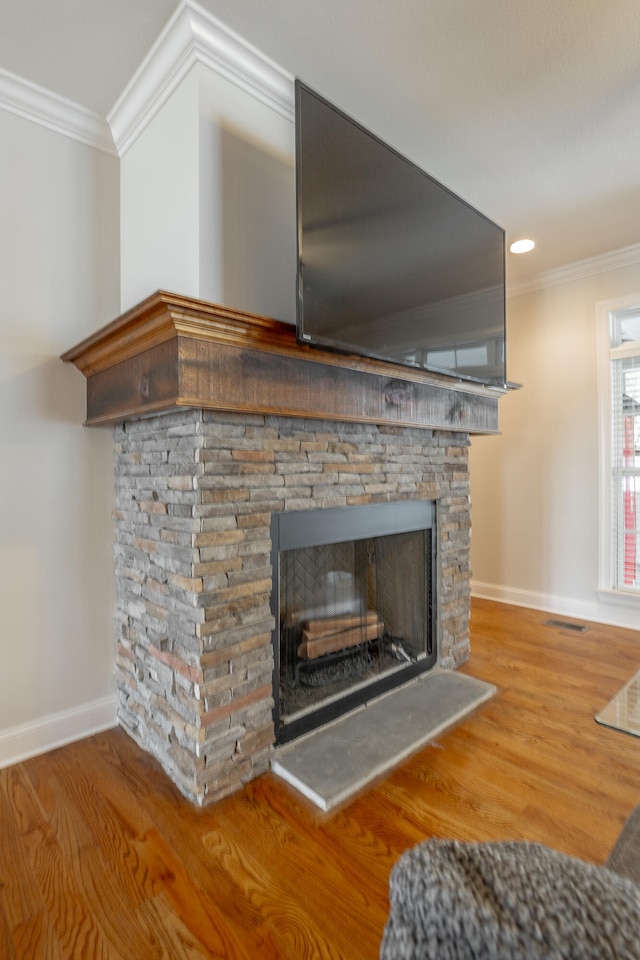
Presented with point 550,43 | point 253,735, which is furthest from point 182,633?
point 550,43

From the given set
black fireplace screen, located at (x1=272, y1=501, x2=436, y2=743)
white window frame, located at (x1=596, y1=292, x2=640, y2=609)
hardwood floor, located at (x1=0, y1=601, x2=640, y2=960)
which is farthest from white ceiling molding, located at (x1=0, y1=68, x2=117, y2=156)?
white window frame, located at (x1=596, y1=292, x2=640, y2=609)

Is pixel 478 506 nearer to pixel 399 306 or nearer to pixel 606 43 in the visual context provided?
pixel 399 306

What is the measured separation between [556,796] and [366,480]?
1301mm

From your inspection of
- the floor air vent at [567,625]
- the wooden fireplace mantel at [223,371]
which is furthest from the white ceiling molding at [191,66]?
the floor air vent at [567,625]

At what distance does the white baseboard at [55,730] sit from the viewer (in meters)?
1.84

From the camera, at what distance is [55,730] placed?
6.36ft

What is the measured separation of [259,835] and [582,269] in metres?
3.79

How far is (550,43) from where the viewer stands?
1668 millimetres

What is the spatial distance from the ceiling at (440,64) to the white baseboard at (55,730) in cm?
243

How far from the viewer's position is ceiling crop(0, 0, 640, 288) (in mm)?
1537

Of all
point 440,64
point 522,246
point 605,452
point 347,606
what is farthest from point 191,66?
point 605,452

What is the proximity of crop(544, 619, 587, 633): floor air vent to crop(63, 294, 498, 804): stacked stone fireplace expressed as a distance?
2068 millimetres

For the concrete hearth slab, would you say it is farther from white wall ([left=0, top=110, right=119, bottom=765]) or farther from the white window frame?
the white window frame

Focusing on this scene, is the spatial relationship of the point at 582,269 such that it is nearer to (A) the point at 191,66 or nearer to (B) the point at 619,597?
(B) the point at 619,597
